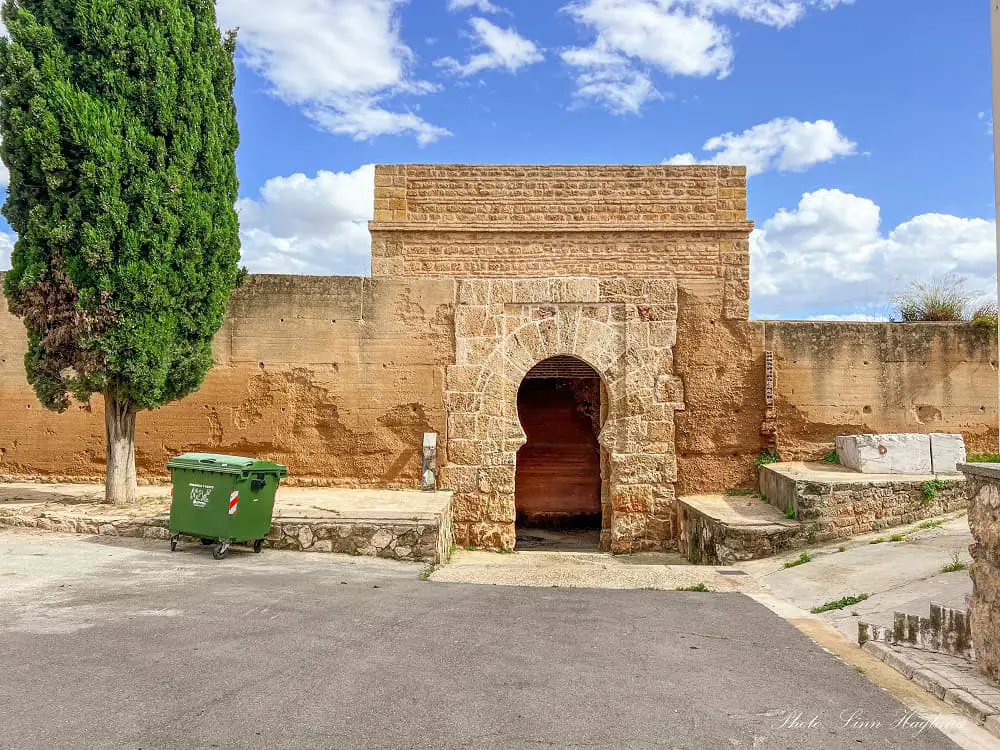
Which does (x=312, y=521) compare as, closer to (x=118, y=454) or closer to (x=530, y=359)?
(x=118, y=454)

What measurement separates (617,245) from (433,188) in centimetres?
286

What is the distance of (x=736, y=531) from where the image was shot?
350 inches

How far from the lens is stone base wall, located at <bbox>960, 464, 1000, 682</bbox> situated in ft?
13.8

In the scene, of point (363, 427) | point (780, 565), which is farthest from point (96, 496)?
point (780, 565)

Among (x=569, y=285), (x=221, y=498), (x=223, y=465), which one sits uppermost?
(x=569, y=285)

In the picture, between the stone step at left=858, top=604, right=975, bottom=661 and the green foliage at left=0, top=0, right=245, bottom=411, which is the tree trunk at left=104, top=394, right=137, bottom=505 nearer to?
the green foliage at left=0, top=0, right=245, bottom=411

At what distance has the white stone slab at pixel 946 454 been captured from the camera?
32.3 ft

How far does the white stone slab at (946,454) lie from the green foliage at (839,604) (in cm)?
421

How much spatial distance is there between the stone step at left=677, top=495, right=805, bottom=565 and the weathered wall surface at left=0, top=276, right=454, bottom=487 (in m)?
4.07

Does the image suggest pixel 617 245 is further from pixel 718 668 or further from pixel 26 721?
pixel 26 721

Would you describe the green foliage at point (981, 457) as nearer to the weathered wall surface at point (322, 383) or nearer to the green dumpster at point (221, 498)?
the weathered wall surface at point (322, 383)

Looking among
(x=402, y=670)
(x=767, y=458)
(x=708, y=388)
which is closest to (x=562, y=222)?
(x=708, y=388)

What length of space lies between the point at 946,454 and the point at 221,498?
9187 millimetres

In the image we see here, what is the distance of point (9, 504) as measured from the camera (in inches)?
369
